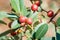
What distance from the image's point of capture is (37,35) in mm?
940

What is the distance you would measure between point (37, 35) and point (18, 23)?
9 centimetres

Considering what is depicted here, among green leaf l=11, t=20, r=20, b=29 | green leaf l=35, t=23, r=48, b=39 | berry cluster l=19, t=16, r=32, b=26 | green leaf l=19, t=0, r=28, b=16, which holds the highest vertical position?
green leaf l=19, t=0, r=28, b=16

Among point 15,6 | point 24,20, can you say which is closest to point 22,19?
point 24,20

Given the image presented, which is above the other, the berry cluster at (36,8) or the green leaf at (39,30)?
the berry cluster at (36,8)

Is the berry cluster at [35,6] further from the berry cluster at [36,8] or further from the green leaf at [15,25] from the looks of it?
the green leaf at [15,25]

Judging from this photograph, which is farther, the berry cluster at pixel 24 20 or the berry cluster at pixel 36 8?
the berry cluster at pixel 36 8

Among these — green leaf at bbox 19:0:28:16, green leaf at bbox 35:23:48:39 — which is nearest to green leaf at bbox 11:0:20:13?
green leaf at bbox 19:0:28:16

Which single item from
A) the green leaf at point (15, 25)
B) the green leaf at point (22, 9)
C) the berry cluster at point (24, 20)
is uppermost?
the green leaf at point (22, 9)

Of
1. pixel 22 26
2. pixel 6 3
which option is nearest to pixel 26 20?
pixel 22 26

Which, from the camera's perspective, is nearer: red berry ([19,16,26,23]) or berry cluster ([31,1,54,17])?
red berry ([19,16,26,23])

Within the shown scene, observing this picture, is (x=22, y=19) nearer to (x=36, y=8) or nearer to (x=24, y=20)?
(x=24, y=20)

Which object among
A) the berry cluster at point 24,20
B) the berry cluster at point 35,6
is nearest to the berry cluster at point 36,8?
the berry cluster at point 35,6

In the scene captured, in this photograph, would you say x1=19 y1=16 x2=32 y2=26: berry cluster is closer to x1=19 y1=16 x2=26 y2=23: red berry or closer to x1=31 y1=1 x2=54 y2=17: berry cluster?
x1=19 y1=16 x2=26 y2=23: red berry

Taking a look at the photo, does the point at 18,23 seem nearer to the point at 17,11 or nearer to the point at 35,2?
the point at 17,11
